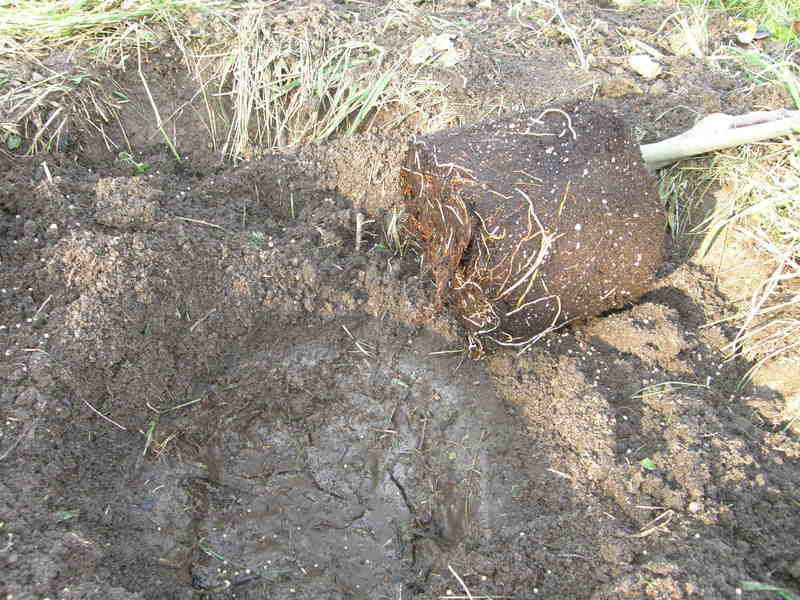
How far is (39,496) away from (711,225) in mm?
2547

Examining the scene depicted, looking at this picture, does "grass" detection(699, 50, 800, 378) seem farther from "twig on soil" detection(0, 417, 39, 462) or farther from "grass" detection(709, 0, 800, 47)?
"twig on soil" detection(0, 417, 39, 462)

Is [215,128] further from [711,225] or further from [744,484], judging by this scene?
[744,484]

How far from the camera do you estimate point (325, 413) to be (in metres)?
2.32

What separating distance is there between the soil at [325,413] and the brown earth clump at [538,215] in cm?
22

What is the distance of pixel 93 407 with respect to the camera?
2037 mm

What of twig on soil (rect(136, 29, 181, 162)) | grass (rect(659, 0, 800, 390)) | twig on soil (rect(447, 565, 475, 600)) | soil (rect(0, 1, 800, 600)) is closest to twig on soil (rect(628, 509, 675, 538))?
soil (rect(0, 1, 800, 600))

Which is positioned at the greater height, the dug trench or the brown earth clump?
the brown earth clump

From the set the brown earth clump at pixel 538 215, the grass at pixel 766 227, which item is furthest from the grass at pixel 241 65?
the grass at pixel 766 227

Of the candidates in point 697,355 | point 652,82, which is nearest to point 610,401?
point 697,355

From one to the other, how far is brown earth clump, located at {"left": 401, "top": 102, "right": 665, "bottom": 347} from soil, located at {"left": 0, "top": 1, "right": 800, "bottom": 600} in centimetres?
22

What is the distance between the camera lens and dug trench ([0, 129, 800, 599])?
1784mm

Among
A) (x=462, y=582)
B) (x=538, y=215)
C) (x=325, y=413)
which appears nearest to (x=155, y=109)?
(x=325, y=413)

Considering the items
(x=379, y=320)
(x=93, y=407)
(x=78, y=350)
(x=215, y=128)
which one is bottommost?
(x=379, y=320)

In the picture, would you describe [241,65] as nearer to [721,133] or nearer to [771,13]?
[721,133]
